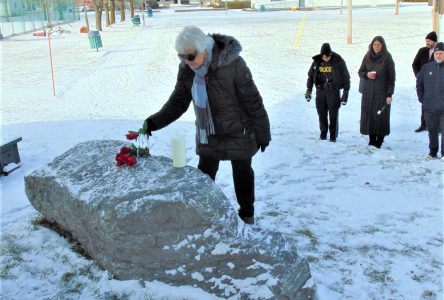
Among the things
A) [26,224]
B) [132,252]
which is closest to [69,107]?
[26,224]

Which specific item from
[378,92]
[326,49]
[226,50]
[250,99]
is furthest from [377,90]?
[226,50]

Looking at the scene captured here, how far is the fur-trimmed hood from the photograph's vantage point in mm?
3475

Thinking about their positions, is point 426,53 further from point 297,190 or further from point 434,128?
point 297,190

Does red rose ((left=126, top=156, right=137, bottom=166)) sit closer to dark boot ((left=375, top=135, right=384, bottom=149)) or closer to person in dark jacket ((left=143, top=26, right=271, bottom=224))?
person in dark jacket ((left=143, top=26, right=271, bottom=224))

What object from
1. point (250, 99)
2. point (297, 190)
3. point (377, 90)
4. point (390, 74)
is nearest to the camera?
point (250, 99)

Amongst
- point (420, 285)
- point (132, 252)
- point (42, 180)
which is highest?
point (42, 180)

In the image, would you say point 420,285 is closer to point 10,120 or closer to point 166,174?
point 166,174

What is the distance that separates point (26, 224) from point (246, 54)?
14.1 metres

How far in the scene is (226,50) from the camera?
348cm

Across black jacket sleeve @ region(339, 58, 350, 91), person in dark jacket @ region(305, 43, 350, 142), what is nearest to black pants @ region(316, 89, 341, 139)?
person in dark jacket @ region(305, 43, 350, 142)

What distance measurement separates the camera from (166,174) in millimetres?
3646

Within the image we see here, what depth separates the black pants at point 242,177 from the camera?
3.92 meters

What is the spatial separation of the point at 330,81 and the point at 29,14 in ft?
120

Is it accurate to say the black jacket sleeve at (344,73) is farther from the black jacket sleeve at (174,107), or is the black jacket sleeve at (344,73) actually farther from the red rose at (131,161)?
the red rose at (131,161)
